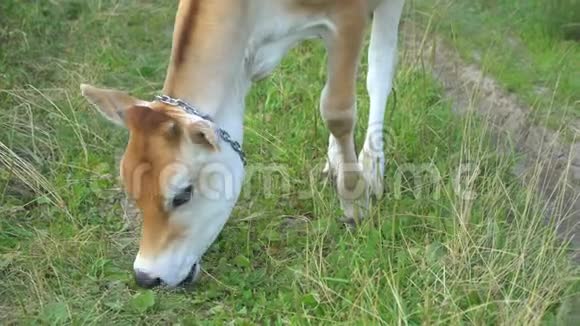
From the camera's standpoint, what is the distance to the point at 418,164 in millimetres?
4547

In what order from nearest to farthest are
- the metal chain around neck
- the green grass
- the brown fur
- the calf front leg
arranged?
the brown fur → the metal chain around neck → the calf front leg → the green grass

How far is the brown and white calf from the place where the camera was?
3.39 m

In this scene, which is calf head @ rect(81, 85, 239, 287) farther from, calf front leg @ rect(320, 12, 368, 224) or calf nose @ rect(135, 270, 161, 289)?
calf front leg @ rect(320, 12, 368, 224)

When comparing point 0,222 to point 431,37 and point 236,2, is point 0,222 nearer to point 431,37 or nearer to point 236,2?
point 236,2

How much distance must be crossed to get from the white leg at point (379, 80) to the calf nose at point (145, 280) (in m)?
1.27

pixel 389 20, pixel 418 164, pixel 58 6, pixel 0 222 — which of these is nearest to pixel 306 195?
pixel 418 164

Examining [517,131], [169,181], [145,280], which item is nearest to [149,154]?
[169,181]

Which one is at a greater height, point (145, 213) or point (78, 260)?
point (145, 213)

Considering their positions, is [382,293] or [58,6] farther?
[58,6]

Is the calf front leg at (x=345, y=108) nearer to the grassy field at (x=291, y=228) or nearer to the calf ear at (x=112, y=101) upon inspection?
the grassy field at (x=291, y=228)

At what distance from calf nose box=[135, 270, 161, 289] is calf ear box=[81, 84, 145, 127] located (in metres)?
0.53

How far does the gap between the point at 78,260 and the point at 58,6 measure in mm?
2812
